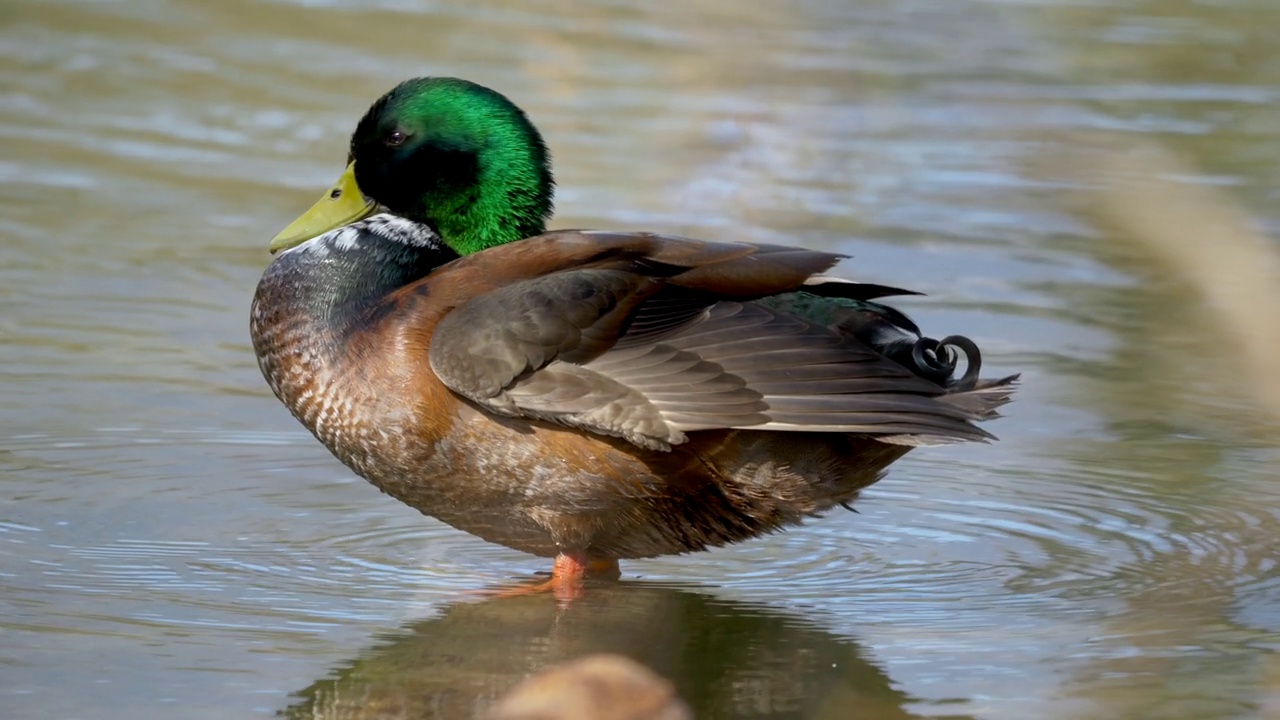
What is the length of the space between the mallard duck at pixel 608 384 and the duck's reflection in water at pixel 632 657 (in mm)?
220

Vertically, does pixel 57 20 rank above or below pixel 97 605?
above

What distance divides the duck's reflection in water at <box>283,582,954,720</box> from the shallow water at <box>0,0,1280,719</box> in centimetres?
1

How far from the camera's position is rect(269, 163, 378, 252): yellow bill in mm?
5273

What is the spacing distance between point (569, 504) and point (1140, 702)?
1455 mm

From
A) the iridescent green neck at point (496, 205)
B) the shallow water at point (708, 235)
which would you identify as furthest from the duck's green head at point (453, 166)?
the shallow water at point (708, 235)

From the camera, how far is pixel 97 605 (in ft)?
14.9

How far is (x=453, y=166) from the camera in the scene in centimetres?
521

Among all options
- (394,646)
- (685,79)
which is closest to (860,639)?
(394,646)

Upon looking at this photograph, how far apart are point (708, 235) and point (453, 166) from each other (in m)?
2.97

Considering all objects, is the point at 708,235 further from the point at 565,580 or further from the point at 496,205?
Result: the point at 565,580

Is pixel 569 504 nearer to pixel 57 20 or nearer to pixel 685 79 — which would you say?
pixel 685 79

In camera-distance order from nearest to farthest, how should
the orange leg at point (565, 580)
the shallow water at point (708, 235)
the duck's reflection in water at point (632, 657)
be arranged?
the duck's reflection in water at point (632, 657) < the shallow water at point (708, 235) < the orange leg at point (565, 580)

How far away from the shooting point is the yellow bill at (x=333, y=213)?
5273 millimetres

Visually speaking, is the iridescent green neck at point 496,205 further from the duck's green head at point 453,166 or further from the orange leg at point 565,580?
the orange leg at point 565,580
